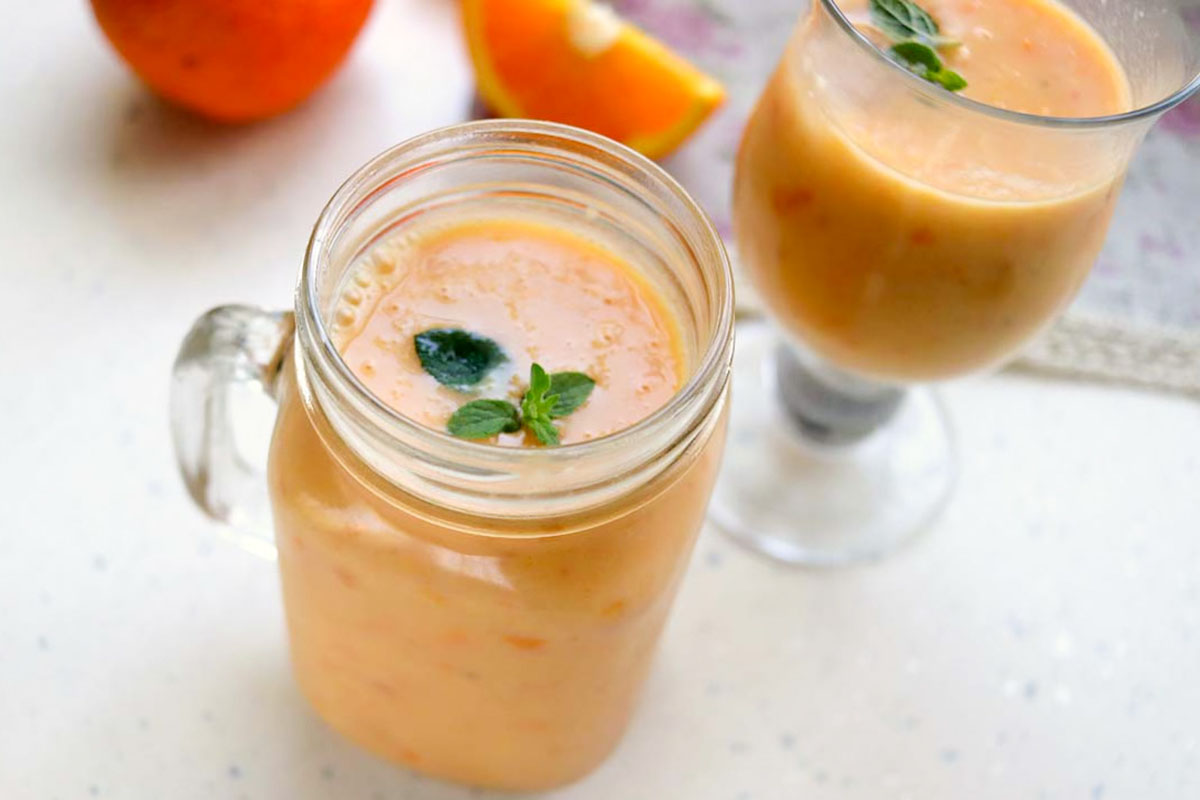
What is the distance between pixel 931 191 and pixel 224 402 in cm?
48

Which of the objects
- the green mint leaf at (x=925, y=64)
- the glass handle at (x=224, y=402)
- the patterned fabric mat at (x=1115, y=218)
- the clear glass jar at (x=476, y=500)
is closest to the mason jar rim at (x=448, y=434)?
the clear glass jar at (x=476, y=500)

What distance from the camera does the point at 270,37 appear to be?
3.72 feet

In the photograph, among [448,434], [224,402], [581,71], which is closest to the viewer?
[448,434]

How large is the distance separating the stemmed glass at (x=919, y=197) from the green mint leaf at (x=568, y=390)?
27 centimetres

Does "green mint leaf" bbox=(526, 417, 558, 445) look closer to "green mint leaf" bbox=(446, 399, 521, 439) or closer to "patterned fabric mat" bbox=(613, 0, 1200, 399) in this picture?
"green mint leaf" bbox=(446, 399, 521, 439)

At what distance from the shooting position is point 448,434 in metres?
0.63

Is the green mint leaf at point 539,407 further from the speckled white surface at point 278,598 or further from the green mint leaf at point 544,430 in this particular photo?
the speckled white surface at point 278,598

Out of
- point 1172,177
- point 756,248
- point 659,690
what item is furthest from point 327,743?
point 1172,177

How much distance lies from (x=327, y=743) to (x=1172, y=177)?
3.28 ft

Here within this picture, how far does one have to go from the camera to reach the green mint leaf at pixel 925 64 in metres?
0.85

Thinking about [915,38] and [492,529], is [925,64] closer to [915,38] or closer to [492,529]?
[915,38]

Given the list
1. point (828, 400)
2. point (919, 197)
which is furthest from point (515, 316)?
point (828, 400)

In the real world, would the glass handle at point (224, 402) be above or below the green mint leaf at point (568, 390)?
below

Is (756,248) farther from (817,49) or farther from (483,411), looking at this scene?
(483,411)
